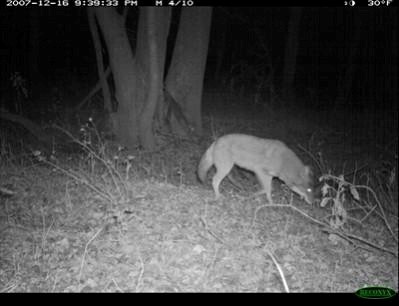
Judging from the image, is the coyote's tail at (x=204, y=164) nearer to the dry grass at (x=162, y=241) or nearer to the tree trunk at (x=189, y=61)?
the dry grass at (x=162, y=241)

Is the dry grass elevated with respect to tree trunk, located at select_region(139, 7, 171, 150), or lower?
lower

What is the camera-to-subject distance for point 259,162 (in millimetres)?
8359

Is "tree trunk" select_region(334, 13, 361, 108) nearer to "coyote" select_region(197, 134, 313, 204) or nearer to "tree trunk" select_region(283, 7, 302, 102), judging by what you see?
"tree trunk" select_region(283, 7, 302, 102)

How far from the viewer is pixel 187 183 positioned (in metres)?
8.77

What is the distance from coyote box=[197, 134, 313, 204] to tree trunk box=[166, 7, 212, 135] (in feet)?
11.7

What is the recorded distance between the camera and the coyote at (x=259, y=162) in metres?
8.13

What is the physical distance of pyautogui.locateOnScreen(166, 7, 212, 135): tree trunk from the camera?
11562mm

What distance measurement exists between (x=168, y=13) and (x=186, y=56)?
2.06m

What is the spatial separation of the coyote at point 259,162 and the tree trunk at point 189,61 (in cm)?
357

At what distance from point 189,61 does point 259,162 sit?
463cm

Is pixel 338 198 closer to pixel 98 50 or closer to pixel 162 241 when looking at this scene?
pixel 162 241

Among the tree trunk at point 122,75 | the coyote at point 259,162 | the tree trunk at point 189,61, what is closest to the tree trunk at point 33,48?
the tree trunk at point 189,61

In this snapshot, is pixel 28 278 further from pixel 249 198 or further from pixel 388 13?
pixel 388 13

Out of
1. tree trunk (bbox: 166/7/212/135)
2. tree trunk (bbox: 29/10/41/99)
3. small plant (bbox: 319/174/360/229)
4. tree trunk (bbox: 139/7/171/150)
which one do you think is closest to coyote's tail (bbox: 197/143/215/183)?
tree trunk (bbox: 139/7/171/150)
